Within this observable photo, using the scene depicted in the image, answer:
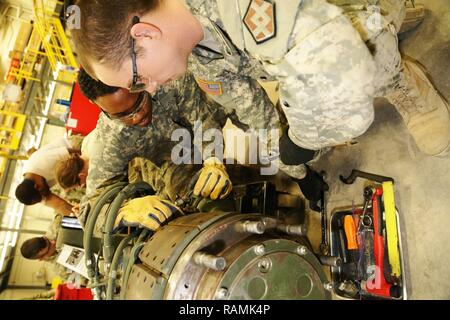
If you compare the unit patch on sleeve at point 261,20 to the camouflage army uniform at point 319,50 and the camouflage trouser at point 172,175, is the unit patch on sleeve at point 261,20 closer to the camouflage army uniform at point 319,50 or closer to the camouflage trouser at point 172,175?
the camouflage army uniform at point 319,50

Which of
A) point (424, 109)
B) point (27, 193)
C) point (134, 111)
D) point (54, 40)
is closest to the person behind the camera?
point (424, 109)

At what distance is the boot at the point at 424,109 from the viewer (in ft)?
4.17

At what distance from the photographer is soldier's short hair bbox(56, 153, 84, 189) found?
9.49 ft

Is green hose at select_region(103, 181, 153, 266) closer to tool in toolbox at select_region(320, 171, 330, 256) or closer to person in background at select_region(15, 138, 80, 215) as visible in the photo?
tool in toolbox at select_region(320, 171, 330, 256)

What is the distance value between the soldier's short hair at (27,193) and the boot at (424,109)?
3.14 meters

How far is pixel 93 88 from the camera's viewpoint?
1.59 m

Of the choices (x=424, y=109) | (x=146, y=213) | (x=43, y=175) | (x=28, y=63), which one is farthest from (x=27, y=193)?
(x=424, y=109)

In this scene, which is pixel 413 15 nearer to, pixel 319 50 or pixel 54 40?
pixel 319 50

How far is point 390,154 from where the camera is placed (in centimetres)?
147

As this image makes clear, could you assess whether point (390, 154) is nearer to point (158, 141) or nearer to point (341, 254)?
point (341, 254)

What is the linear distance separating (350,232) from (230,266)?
737mm

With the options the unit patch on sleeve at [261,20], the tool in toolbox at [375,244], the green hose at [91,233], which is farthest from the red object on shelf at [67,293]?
the unit patch on sleeve at [261,20]
